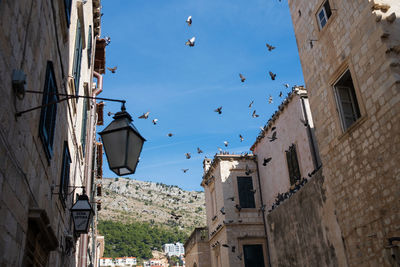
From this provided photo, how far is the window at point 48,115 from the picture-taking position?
19.1ft

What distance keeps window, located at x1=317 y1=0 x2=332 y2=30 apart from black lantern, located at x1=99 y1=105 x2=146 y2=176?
8.57 m

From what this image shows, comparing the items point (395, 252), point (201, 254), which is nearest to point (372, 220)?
point (395, 252)

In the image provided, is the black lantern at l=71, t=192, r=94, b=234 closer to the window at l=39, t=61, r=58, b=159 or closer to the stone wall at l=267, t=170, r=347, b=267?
the window at l=39, t=61, r=58, b=159

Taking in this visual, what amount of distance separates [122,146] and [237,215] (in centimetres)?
1924

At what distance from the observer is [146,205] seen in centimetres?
13375

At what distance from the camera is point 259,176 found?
23875mm

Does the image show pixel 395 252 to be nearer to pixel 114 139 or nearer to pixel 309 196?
pixel 309 196

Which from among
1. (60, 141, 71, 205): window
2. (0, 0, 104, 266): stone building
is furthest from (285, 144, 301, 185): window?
(0, 0, 104, 266): stone building

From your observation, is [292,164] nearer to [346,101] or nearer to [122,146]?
[346,101]

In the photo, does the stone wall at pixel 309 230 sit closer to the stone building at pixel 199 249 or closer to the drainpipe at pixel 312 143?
the drainpipe at pixel 312 143

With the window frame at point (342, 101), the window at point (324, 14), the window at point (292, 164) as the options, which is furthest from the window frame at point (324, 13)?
the window at point (292, 164)

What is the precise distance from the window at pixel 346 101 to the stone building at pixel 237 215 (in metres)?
12.7

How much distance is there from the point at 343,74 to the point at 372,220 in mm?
3869

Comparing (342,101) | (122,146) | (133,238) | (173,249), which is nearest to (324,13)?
(342,101)
